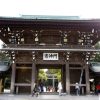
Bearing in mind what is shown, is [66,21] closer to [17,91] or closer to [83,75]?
[83,75]

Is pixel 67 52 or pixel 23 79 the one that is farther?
pixel 23 79

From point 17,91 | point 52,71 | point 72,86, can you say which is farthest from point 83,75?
point 52,71

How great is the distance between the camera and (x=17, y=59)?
2233cm

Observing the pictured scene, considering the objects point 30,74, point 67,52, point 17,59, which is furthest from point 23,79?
point 67,52

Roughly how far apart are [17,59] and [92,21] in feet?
28.2

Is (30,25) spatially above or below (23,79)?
A: above

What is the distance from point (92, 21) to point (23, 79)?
9704 mm

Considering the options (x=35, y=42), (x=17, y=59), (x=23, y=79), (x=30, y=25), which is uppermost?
(x=30, y=25)

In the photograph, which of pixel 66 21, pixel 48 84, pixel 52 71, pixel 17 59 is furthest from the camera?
pixel 52 71

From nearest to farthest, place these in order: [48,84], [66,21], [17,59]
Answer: [66,21]
[17,59]
[48,84]

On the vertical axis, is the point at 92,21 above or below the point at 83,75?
above

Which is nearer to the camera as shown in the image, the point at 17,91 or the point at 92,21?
the point at 92,21

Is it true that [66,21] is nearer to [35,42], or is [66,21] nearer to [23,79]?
[35,42]

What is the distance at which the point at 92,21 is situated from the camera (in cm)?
2094
